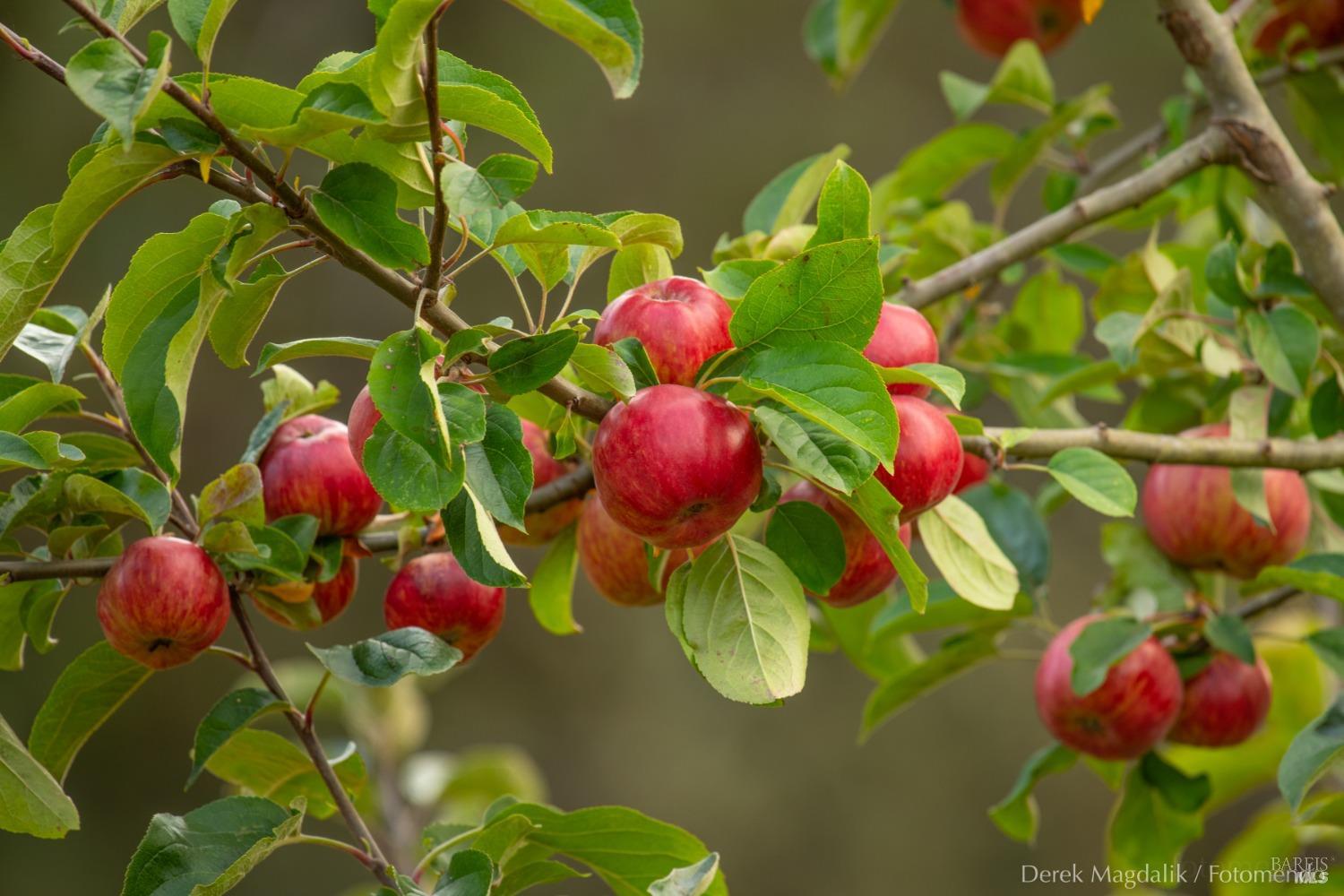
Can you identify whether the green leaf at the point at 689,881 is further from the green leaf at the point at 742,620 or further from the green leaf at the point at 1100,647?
the green leaf at the point at 1100,647

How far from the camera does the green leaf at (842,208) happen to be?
67 centimetres

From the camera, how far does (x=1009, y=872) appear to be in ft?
9.50

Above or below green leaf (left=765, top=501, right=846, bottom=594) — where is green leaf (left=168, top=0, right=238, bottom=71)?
above

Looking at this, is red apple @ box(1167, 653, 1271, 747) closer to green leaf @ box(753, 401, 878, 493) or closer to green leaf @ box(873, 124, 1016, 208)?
green leaf @ box(873, 124, 1016, 208)

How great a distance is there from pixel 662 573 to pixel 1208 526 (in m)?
0.54

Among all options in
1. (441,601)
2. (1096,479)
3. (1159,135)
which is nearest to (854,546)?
(1096,479)

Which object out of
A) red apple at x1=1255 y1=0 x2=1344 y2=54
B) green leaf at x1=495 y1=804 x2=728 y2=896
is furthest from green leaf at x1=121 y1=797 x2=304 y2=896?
red apple at x1=1255 y1=0 x2=1344 y2=54

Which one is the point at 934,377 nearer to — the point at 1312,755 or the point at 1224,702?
the point at 1312,755

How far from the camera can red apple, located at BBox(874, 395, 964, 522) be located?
68 cm

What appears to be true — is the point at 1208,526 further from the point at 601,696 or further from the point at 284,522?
the point at 601,696

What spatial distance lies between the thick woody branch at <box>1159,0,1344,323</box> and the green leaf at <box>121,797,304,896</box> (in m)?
0.82

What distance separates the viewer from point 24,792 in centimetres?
71

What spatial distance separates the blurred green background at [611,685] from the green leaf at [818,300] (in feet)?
6.82

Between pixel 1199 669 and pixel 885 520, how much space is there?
575 mm
